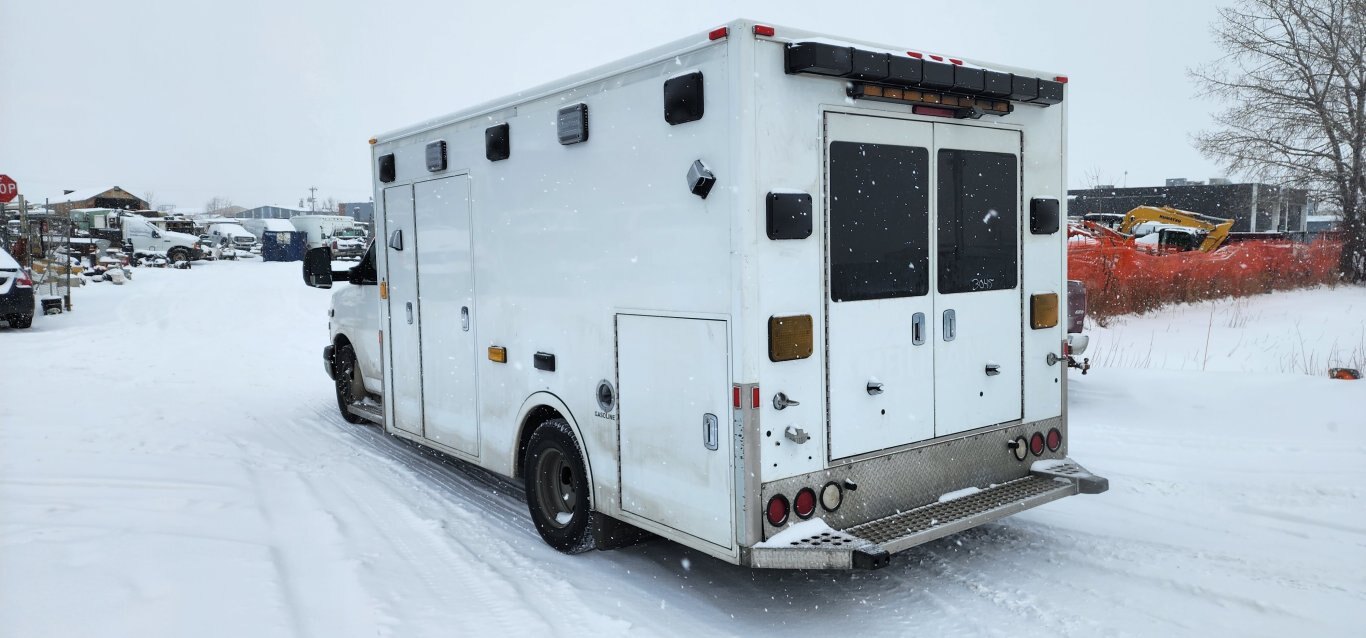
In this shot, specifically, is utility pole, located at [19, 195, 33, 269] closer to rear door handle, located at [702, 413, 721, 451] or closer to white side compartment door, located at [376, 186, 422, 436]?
white side compartment door, located at [376, 186, 422, 436]

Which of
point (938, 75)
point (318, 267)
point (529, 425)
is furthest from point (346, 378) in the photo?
point (938, 75)

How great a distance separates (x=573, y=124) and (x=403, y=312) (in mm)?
2866

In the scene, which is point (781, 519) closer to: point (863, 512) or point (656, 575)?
point (863, 512)

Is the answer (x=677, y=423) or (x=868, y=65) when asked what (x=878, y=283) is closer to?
→ (x=868, y=65)

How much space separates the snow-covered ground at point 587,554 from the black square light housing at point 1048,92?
256cm

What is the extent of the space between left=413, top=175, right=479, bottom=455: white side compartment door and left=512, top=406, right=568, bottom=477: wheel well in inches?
21.9

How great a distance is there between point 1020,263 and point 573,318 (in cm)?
257

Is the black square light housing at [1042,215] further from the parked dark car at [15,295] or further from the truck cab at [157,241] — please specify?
the truck cab at [157,241]

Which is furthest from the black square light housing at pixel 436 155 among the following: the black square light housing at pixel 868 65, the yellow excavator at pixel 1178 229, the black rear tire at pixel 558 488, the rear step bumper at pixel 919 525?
the yellow excavator at pixel 1178 229

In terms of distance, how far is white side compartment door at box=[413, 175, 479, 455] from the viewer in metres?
6.29

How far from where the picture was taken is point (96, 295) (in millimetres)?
23359

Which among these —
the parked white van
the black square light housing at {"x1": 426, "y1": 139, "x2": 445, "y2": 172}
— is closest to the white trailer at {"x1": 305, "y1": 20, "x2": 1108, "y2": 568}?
the black square light housing at {"x1": 426, "y1": 139, "x2": 445, "y2": 172}

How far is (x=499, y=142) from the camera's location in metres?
5.70

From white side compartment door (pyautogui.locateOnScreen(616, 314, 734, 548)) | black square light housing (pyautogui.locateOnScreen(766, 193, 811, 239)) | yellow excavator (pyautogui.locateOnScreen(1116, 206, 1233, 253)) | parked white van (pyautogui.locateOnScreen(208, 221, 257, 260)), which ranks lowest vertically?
white side compartment door (pyautogui.locateOnScreen(616, 314, 734, 548))
